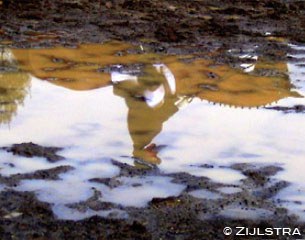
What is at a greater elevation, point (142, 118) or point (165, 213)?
point (142, 118)

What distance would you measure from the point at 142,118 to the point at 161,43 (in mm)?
3353

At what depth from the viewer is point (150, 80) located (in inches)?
318

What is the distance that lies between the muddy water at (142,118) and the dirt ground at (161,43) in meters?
0.13

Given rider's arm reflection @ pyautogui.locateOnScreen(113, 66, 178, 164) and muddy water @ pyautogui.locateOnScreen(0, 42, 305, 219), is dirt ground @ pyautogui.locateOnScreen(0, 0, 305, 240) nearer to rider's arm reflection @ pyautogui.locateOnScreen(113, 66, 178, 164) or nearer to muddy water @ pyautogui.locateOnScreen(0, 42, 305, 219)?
muddy water @ pyautogui.locateOnScreen(0, 42, 305, 219)

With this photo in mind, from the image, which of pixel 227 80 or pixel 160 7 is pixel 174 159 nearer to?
pixel 227 80

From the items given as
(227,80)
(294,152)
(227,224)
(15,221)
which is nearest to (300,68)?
(227,80)

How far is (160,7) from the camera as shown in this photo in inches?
507

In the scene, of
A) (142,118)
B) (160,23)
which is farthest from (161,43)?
(142,118)

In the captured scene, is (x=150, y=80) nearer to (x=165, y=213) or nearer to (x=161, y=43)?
(x=161, y=43)

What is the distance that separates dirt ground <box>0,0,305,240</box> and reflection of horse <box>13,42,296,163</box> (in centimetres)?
58

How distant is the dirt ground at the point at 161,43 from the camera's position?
187 inches

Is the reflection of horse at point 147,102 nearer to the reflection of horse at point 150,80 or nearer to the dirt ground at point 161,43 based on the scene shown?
the reflection of horse at point 150,80

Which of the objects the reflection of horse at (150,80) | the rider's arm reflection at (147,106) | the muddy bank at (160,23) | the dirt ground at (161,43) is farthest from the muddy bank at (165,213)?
the muddy bank at (160,23)

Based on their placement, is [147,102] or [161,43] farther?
[161,43]
